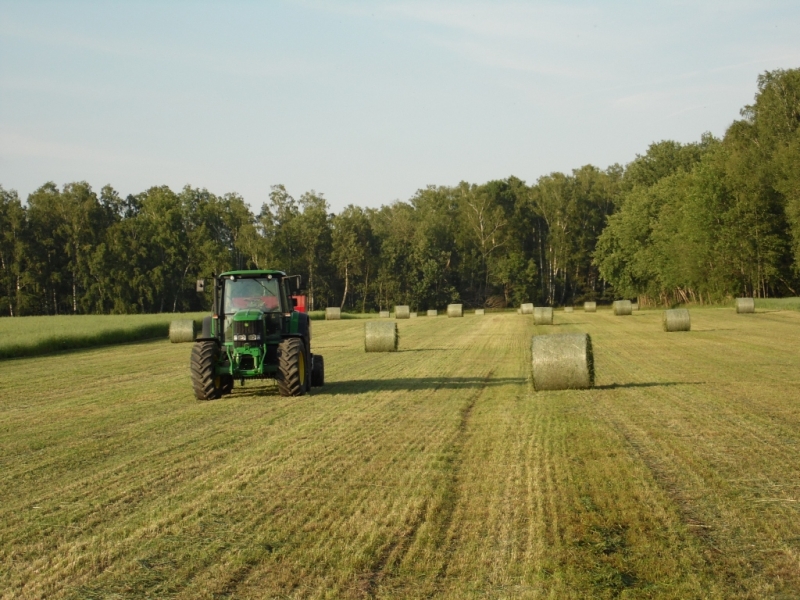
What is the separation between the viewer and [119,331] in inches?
1394

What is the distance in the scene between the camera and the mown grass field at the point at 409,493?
534cm

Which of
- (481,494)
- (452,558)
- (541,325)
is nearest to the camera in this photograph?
(452,558)

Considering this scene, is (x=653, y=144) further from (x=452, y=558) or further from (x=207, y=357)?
(x=452, y=558)

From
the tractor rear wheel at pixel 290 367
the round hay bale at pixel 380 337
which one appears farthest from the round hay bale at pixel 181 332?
the tractor rear wheel at pixel 290 367

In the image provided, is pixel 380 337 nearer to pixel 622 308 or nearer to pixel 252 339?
pixel 252 339

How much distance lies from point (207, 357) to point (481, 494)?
7.81 meters

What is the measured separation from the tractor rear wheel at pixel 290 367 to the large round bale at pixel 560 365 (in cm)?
361

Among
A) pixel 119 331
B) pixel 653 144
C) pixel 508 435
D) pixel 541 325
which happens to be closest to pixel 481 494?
pixel 508 435

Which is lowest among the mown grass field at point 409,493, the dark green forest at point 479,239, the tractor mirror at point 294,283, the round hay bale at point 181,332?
the mown grass field at point 409,493

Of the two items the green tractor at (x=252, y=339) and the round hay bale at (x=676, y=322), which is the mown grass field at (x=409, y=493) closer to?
the green tractor at (x=252, y=339)

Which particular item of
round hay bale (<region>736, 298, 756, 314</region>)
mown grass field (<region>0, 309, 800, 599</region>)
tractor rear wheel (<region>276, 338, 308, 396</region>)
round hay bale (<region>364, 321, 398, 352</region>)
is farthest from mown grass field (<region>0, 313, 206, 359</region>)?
round hay bale (<region>736, 298, 756, 314</region>)

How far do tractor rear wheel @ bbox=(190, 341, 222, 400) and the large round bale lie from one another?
16.2 feet

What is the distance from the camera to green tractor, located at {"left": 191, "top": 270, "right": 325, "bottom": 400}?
14.2 meters

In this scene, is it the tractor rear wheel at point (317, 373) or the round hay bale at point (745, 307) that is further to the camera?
the round hay bale at point (745, 307)
